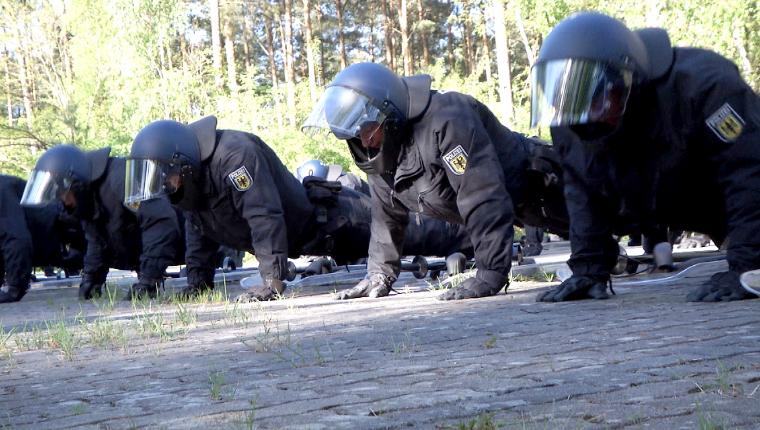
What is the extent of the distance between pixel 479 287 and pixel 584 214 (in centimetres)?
103

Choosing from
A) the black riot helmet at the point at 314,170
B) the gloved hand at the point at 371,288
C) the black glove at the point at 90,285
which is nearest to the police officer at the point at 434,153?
the gloved hand at the point at 371,288

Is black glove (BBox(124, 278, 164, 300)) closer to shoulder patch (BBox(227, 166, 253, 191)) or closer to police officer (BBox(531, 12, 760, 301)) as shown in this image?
shoulder patch (BBox(227, 166, 253, 191))

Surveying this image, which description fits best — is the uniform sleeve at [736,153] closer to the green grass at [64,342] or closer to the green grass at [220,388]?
the green grass at [220,388]

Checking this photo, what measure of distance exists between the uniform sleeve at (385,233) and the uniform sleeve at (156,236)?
2642 mm

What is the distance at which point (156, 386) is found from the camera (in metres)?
3.54

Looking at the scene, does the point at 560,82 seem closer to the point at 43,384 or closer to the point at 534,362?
the point at 534,362

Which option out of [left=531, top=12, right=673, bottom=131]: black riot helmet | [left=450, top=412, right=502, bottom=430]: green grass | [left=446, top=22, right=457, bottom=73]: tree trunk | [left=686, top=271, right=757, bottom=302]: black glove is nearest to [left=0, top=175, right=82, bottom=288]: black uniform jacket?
[left=531, top=12, right=673, bottom=131]: black riot helmet

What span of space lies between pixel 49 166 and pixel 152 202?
3.85 ft

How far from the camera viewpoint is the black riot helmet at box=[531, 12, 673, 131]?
5094 millimetres

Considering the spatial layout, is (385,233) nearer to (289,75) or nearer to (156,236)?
(156,236)

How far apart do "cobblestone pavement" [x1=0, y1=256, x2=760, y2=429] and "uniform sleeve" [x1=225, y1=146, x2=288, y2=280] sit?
7.26ft

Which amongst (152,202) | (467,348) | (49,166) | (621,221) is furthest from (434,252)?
(467,348)

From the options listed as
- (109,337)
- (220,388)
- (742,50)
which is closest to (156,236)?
(109,337)

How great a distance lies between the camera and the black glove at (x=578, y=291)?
19.0 feet
